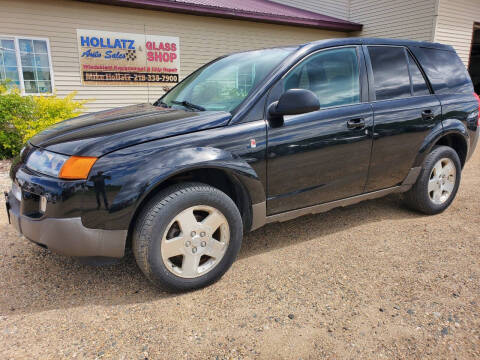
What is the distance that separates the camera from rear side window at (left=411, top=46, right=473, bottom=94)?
149 inches

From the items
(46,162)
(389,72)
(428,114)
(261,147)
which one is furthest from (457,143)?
(46,162)

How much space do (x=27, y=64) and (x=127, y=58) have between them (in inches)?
94.3

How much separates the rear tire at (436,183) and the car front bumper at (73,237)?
3.01 m

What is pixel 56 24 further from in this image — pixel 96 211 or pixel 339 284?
pixel 339 284

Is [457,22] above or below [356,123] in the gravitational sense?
above

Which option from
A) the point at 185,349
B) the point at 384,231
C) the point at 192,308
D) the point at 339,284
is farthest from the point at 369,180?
the point at 185,349

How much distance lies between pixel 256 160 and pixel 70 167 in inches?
49.2

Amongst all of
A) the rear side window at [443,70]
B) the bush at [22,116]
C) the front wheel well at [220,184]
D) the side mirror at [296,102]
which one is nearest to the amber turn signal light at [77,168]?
the front wheel well at [220,184]

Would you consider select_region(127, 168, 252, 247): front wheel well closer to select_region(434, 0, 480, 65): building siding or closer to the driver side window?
the driver side window

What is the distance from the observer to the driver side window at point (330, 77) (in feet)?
9.98

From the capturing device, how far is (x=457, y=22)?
38.1ft

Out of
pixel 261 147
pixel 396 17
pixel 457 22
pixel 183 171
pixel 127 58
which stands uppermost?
pixel 396 17

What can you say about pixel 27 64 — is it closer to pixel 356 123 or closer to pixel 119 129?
pixel 119 129

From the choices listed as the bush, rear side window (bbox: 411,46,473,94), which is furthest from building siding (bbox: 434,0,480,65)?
the bush
